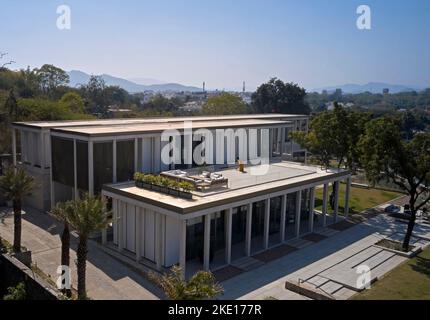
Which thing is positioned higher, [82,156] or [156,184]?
[82,156]

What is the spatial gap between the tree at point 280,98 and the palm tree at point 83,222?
88.6 metres

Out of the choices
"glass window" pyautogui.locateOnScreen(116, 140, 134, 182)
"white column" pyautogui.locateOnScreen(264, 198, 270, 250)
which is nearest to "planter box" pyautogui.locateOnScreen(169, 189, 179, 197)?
"glass window" pyautogui.locateOnScreen(116, 140, 134, 182)

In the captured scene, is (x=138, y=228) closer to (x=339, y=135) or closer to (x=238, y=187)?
(x=238, y=187)

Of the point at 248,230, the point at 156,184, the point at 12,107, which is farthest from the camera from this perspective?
the point at 12,107

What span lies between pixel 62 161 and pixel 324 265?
2071 centimetres

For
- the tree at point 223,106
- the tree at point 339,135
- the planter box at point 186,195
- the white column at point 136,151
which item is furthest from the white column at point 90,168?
the tree at point 223,106

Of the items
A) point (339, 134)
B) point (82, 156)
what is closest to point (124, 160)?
point (82, 156)

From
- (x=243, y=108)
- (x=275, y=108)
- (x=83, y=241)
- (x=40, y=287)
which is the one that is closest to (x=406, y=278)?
(x=83, y=241)

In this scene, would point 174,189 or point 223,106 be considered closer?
point 174,189

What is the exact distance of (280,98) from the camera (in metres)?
105

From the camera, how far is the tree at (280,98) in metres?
104

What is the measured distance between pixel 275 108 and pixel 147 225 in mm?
83895

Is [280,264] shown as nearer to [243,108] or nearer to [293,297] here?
[293,297]

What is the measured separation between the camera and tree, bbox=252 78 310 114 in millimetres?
103938
